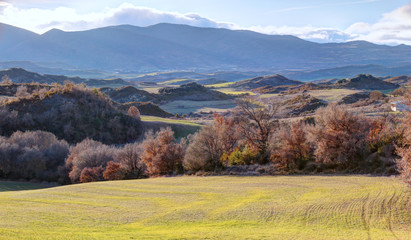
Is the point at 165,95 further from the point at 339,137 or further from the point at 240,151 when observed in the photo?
the point at 339,137

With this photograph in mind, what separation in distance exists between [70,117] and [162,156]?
4058 centimetres

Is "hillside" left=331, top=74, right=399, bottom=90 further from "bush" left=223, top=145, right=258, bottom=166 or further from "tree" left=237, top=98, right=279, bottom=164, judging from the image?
"bush" left=223, top=145, right=258, bottom=166

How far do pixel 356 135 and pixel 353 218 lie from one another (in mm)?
16282

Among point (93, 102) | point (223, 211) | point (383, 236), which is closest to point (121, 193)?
point (223, 211)

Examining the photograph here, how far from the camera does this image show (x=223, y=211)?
2030 centimetres

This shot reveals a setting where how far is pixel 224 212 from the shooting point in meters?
20.1

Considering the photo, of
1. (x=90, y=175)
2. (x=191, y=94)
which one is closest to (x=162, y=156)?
(x=90, y=175)

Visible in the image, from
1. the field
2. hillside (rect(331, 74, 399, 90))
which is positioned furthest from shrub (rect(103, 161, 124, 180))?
hillside (rect(331, 74, 399, 90))

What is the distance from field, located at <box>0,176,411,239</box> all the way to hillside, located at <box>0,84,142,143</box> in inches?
1894

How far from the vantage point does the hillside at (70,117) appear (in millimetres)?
71312

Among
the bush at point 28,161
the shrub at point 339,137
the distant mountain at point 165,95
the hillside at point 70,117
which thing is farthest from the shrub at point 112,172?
the distant mountain at point 165,95

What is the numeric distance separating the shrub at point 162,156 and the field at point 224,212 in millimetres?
13453

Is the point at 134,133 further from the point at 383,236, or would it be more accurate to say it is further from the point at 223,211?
the point at 383,236

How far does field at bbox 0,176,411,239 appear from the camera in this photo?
15.7m
